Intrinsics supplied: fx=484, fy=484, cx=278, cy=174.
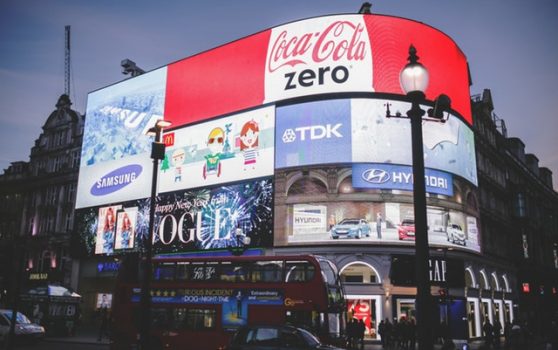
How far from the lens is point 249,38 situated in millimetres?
39875

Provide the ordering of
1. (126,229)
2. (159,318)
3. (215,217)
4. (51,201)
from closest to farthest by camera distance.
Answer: (159,318)
(215,217)
(126,229)
(51,201)

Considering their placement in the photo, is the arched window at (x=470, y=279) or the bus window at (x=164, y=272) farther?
the arched window at (x=470, y=279)

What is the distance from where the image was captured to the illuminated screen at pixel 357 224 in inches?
1246

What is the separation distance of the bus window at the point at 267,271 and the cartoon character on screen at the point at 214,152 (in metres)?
18.9

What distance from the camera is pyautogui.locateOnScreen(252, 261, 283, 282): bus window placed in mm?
19188

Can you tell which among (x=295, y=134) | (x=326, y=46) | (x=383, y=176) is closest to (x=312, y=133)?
(x=295, y=134)

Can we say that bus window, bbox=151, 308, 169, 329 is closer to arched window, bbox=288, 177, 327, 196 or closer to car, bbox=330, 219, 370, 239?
→ car, bbox=330, 219, 370, 239

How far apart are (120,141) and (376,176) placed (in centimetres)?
2614

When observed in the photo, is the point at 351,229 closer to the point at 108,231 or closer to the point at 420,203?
the point at 108,231

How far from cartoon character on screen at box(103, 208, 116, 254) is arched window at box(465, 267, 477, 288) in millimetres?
30215

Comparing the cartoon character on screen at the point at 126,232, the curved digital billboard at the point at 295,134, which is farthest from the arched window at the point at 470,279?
the cartoon character on screen at the point at 126,232

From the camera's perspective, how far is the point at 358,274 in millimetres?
32875

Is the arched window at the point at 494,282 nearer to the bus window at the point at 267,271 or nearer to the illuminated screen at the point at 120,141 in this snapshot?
the bus window at the point at 267,271

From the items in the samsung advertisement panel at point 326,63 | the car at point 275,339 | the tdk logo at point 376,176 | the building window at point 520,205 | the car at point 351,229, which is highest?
the samsung advertisement panel at point 326,63
